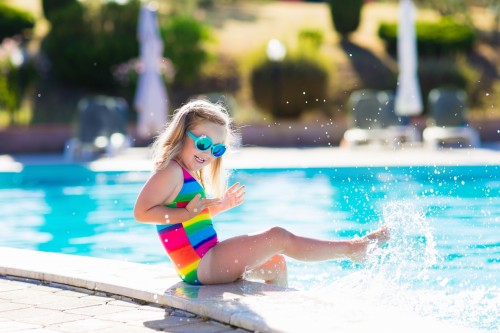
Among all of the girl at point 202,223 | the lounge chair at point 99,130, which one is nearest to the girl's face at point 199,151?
the girl at point 202,223

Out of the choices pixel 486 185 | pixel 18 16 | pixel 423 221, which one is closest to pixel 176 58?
pixel 18 16

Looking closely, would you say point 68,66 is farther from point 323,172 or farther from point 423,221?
point 423,221

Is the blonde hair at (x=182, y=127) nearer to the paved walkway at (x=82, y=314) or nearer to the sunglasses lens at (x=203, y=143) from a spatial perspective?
the sunglasses lens at (x=203, y=143)

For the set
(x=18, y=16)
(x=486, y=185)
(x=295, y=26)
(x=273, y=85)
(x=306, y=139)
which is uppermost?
(x=295, y=26)

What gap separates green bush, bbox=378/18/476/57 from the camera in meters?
22.2

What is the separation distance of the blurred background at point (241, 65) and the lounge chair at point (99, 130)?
18.4 inches

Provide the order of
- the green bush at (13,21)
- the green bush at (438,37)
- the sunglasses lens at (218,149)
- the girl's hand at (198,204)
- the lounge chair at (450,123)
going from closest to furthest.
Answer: the girl's hand at (198,204) → the sunglasses lens at (218,149) → the lounge chair at (450,123) → the green bush at (13,21) → the green bush at (438,37)

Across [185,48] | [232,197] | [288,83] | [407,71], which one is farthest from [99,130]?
[232,197]

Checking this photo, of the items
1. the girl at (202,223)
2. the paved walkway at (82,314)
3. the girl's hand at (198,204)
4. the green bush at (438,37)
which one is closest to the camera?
the paved walkway at (82,314)

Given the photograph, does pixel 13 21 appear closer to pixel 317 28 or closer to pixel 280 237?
pixel 317 28

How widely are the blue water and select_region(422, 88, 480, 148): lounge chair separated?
3807 mm

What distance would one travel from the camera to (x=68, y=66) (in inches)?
792

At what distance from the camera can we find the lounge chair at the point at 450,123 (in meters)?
15.2

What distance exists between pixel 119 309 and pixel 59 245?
11.8ft
